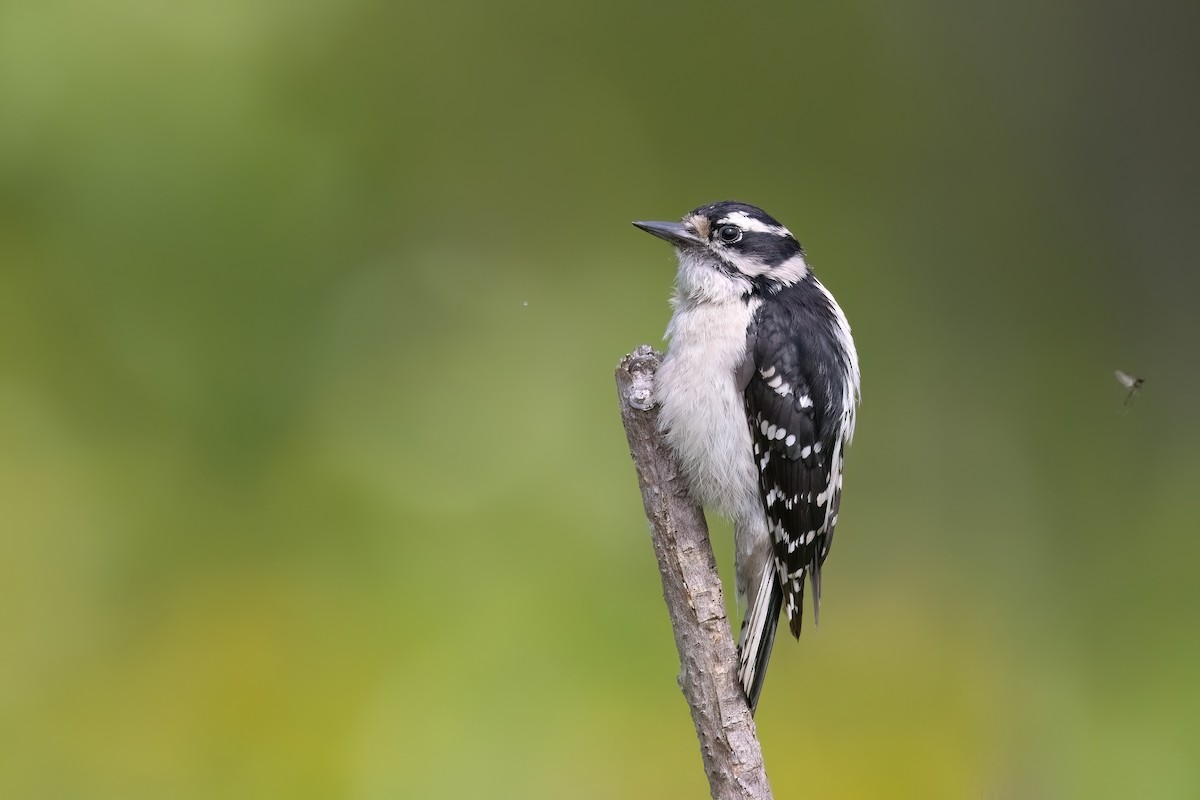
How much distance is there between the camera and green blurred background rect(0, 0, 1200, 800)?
274cm

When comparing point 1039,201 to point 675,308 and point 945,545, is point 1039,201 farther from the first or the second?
point 675,308

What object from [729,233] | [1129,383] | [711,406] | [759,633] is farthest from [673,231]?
[1129,383]

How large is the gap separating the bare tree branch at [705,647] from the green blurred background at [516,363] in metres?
0.99

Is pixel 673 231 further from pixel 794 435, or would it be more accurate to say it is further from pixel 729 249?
pixel 794 435

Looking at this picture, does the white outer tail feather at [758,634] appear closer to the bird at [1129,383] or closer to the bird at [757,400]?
the bird at [757,400]

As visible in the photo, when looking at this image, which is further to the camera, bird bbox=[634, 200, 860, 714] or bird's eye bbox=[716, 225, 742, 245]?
bird's eye bbox=[716, 225, 742, 245]

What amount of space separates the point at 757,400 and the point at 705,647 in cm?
45

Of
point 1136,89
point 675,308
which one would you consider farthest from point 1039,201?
point 675,308

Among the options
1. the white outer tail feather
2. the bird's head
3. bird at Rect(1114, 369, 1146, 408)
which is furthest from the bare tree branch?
bird at Rect(1114, 369, 1146, 408)

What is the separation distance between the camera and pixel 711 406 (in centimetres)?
199

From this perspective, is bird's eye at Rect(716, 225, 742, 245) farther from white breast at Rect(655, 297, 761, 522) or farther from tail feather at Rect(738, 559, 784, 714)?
tail feather at Rect(738, 559, 784, 714)

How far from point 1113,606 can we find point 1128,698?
0.80 ft

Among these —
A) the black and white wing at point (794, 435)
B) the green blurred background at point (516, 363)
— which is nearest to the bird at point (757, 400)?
the black and white wing at point (794, 435)

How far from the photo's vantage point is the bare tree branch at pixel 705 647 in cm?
184
